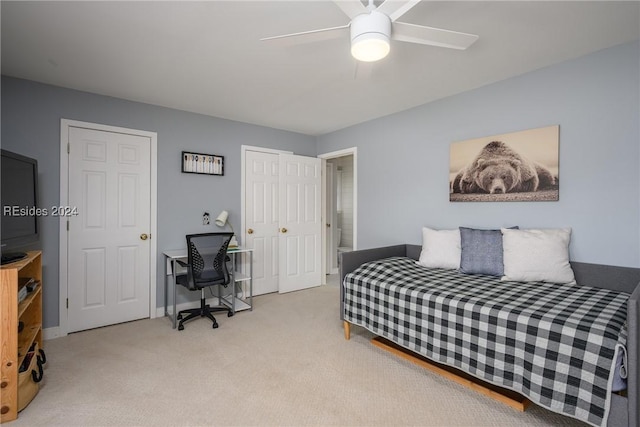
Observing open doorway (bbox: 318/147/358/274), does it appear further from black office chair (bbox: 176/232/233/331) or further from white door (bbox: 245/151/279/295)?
black office chair (bbox: 176/232/233/331)

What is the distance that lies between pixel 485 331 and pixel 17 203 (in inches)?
126

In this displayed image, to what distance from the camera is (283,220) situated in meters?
4.32

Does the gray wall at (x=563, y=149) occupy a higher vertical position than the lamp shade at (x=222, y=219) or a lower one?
higher

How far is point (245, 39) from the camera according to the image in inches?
81.0

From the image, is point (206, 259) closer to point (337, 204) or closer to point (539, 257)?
point (539, 257)

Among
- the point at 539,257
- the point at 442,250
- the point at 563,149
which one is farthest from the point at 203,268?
the point at 563,149

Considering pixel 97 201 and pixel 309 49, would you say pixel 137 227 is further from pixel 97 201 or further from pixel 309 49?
pixel 309 49

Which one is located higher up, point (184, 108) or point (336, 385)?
point (184, 108)

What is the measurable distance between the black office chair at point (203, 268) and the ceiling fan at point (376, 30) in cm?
217

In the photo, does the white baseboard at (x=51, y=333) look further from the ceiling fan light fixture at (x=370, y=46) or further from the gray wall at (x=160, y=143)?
the ceiling fan light fixture at (x=370, y=46)

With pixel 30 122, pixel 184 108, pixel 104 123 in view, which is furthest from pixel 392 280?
pixel 30 122

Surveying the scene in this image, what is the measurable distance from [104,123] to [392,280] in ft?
10.5

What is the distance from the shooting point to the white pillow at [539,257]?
2.24 meters

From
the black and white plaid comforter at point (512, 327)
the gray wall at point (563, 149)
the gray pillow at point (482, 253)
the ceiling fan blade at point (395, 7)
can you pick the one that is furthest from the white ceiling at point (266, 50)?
the black and white plaid comforter at point (512, 327)
